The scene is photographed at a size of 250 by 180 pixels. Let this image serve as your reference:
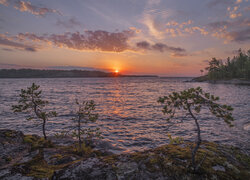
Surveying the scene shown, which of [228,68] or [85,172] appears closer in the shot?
[85,172]

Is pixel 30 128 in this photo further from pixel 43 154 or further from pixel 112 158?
pixel 112 158

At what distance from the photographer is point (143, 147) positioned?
32.3 feet

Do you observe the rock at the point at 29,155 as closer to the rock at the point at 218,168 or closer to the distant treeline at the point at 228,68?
the rock at the point at 218,168

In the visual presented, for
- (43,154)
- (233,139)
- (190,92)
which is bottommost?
(233,139)

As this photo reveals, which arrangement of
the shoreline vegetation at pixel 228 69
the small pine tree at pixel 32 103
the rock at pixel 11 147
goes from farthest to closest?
the shoreline vegetation at pixel 228 69 < the small pine tree at pixel 32 103 < the rock at pixel 11 147

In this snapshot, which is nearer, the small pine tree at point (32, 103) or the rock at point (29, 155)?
the rock at point (29, 155)

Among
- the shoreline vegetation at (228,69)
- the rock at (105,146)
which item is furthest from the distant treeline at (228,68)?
the rock at (105,146)

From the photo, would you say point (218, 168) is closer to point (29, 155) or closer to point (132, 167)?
point (132, 167)

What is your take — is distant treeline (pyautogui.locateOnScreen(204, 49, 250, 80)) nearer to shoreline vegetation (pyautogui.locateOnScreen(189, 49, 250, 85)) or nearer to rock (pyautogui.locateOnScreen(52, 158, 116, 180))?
shoreline vegetation (pyautogui.locateOnScreen(189, 49, 250, 85))

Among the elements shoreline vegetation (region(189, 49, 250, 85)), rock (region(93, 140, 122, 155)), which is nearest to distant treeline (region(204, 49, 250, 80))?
shoreline vegetation (region(189, 49, 250, 85))

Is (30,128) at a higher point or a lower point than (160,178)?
lower

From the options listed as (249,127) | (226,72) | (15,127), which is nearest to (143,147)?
(249,127)

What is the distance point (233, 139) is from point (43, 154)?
540 inches

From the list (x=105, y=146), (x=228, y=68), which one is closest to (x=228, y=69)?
(x=228, y=68)
